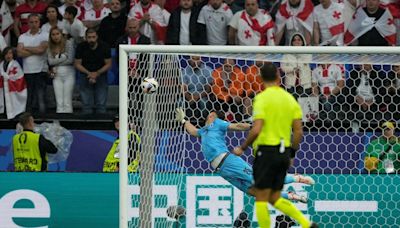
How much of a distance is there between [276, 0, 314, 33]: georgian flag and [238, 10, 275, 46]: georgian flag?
176 millimetres

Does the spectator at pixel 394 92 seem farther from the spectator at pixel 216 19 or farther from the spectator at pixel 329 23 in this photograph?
the spectator at pixel 216 19

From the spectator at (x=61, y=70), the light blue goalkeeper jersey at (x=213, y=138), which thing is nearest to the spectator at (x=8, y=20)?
the spectator at (x=61, y=70)

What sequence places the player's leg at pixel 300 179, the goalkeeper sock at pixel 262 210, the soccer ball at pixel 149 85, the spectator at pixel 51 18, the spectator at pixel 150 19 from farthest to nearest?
the spectator at pixel 51 18 → the spectator at pixel 150 19 → the player's leg at pixel 300 179 → the soccer ball at pixel 149 85 → the goalkeeper sock at pixel 262 210

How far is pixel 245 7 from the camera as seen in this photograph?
18.3m

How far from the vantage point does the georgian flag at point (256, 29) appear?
59.4ft

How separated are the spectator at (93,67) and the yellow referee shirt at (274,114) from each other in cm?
663

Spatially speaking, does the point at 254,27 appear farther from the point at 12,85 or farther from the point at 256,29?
the point at 12,85

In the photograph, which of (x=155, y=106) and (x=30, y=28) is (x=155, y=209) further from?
(x=30, y=28)

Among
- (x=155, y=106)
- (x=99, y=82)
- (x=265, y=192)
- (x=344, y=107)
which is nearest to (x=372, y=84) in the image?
(x=344, y=107)

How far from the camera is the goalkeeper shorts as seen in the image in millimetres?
14781

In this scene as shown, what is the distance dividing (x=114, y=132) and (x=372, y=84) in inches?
167

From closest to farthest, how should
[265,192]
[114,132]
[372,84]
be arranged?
[265,192] < [372,84] < [114,132]

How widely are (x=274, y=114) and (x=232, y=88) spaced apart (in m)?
3.36

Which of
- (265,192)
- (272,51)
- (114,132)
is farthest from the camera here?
(114,132)
